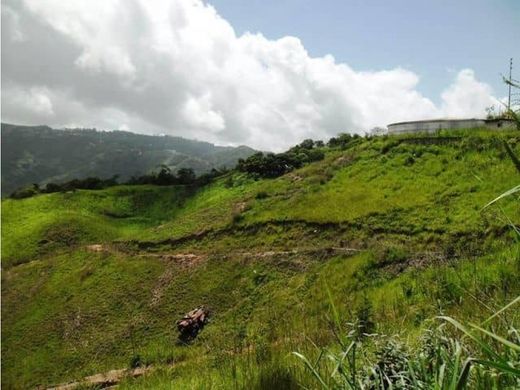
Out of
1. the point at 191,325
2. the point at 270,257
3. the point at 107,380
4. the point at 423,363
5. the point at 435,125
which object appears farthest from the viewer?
the point at 435,125

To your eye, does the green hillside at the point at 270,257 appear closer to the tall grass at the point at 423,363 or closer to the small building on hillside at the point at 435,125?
the small building on hillside at the point at 435,125

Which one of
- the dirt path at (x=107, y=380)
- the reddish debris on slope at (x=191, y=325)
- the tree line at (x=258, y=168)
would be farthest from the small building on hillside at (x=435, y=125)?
the dirt path at (x=107, y=380)

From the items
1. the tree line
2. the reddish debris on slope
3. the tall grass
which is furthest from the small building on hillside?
the tall grass

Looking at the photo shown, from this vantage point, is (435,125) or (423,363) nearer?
(423,363)

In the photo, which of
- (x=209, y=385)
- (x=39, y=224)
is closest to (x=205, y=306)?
(x=209, y=385)

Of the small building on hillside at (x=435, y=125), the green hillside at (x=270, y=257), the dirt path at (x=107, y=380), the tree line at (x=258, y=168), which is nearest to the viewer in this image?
the dirt path at (x=107, y=380)

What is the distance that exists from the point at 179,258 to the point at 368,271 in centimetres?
1947

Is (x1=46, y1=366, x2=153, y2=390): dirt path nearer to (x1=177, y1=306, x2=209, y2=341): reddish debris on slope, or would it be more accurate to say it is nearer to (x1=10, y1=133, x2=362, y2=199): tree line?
(x1=177, y1=306, x2=209, y2=341): reddish debris on slope

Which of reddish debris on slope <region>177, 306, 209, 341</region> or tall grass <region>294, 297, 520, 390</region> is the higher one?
tall grass <region>294, 297, 520, 390</region>

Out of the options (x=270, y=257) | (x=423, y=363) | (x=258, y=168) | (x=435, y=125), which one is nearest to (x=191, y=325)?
(x=270, y=257)

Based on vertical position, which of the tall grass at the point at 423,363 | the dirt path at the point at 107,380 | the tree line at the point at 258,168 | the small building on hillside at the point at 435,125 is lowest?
the dirt path at the point at 107,380

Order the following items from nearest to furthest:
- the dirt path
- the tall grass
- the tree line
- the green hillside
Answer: the tall grass < the dirt path < the green hillside < the tree line

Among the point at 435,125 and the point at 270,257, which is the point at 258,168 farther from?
the point at 270,257

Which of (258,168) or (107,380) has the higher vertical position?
(258,168)
